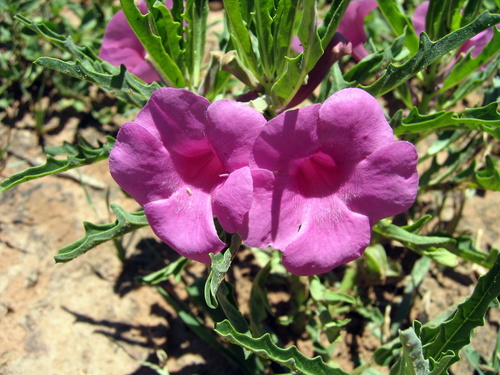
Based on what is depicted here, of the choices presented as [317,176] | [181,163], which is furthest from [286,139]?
[181,163]

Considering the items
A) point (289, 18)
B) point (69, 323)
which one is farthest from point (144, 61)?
point (69, 323)

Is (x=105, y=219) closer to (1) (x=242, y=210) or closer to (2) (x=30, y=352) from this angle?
(2) (x=30, y=352)

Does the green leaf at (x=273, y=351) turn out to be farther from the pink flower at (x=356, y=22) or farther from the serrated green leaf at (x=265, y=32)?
the pink flower at (x=356, y=22)

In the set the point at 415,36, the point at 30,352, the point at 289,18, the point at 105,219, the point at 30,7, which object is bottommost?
the point at 30,352

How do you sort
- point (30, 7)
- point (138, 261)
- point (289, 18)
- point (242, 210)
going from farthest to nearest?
point (30, 7) < point (138, 261) < point (289, 18) < point (242, 210)

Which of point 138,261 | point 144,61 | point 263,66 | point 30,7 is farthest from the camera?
point 30,7

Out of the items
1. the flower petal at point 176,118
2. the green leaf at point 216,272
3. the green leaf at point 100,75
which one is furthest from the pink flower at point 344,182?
the green leaf at point 100,75

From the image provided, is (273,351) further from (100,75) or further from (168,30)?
(168,30)
